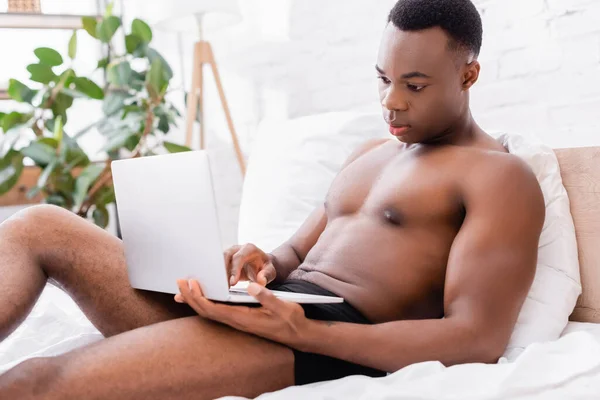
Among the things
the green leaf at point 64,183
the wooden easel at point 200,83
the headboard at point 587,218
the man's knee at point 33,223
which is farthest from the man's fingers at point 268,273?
the green leaf at point 64,183

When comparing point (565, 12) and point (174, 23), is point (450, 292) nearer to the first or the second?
point (565, 12)

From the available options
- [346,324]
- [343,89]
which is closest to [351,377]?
[346,324]

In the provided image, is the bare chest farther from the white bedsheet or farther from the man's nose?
the white bedsheet

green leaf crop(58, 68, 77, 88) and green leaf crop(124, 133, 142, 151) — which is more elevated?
green leaf crop(58, 68, 77, 88)

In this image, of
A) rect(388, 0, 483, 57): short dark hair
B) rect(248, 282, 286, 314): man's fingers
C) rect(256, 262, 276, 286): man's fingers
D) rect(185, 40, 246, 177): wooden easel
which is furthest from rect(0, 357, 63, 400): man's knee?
rect(185, 40, 246, 177): wooden easel

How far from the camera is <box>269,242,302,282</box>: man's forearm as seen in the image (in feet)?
4.35

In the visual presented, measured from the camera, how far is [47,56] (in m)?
2.97

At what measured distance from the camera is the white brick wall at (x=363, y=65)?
63.5 inches

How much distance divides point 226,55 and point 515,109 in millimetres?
1640

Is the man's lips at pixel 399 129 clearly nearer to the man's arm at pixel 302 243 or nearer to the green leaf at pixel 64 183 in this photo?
the man's arm at pixel 302 243

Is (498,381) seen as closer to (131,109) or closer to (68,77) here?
(131,109)

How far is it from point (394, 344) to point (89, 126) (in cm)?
231

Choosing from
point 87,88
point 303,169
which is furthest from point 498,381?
point 87,88

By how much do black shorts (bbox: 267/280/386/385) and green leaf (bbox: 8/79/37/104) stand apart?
7.52 feet
